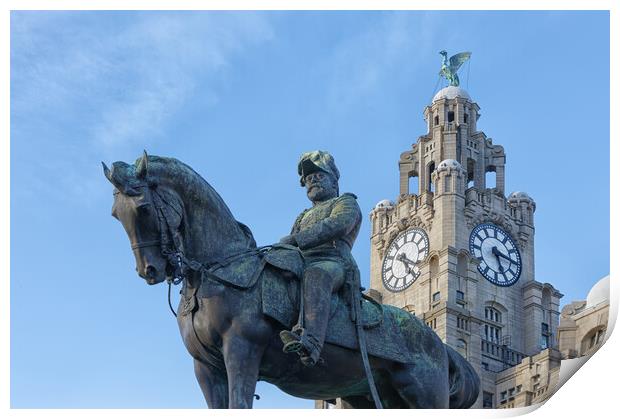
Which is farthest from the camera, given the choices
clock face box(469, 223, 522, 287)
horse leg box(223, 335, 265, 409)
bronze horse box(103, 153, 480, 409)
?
clock face box(469, 223, 522, 287)

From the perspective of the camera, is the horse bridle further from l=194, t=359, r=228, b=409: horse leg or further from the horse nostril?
l=194, t=359, r=228, b=409: horse leg

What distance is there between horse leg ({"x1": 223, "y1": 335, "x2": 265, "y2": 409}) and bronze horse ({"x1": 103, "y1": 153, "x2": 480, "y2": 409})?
1cm

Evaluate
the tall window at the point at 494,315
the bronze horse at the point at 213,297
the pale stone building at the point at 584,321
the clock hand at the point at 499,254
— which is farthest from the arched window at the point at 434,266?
the bronze horse at the point at 213,297

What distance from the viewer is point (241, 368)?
21.3m

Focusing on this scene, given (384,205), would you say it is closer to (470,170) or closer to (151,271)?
(470,170)

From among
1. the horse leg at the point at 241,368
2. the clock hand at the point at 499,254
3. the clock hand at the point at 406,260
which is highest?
the clock hand at the point at 499,254

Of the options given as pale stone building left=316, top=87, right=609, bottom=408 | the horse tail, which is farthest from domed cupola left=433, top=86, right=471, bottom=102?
the horse tail

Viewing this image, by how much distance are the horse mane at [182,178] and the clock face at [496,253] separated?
93.4 metres

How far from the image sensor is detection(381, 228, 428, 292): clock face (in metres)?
115

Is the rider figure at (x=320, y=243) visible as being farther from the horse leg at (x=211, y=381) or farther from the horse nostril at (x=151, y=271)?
the horse nostril at (x=151, y=271)

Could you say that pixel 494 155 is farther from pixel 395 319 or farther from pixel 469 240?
pixel 395 319

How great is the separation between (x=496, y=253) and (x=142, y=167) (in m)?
96.8

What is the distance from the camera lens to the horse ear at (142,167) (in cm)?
2145
